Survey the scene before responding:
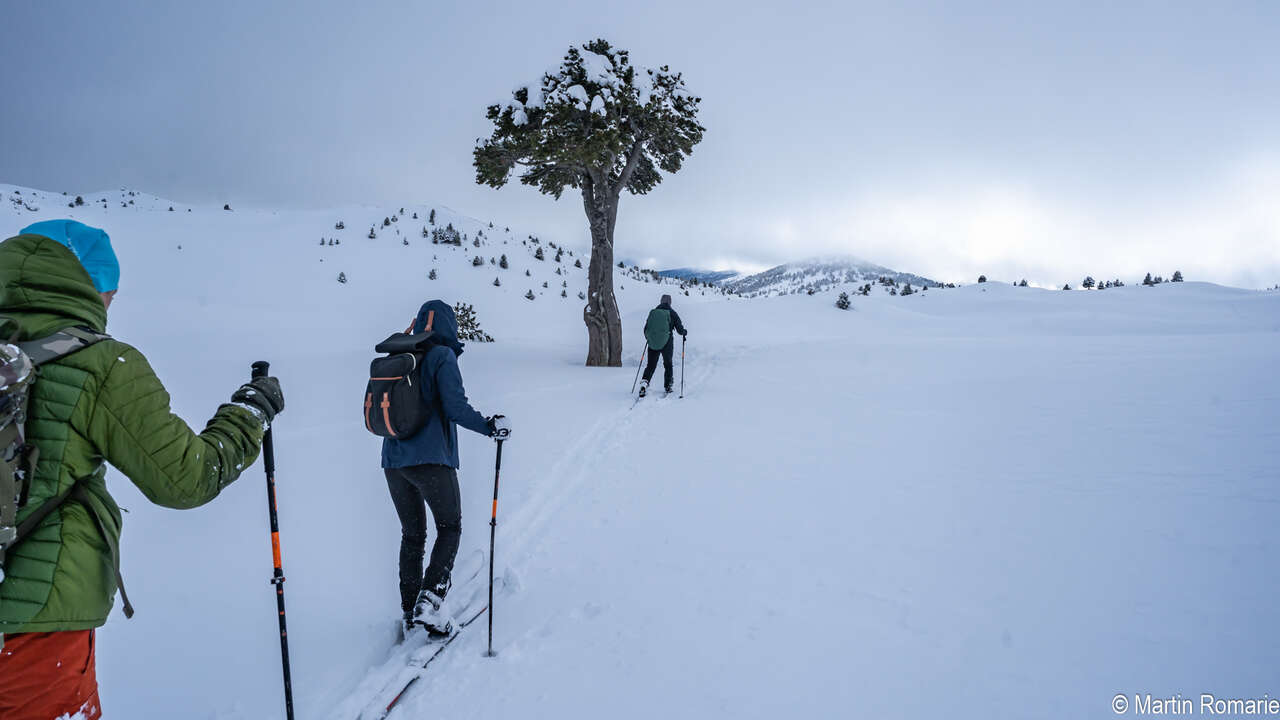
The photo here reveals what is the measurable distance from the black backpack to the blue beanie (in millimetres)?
1380

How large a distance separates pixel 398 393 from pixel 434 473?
22.2 inches

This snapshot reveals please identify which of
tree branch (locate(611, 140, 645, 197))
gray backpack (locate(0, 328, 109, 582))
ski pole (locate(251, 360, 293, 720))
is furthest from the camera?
tree branch (locate(611, 140, 645, 197))

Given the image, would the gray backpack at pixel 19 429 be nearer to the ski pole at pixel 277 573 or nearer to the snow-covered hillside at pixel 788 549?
the ski pole at pixel 277 573

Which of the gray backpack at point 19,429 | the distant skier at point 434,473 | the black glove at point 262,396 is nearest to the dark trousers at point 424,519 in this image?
the distant skier at point 434,473

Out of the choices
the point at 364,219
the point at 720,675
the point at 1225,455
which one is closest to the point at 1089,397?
the point at 1225,455

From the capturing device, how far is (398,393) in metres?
3.26

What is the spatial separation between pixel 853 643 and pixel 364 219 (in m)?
33.5

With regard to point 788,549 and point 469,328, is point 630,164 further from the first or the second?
point 788,549

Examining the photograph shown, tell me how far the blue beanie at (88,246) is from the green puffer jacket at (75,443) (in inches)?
2.7

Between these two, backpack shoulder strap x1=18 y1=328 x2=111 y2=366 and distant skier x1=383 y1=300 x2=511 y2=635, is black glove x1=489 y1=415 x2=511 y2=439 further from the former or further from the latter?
backpack shoulder strap x1=18 y1=328 x2=111 y2=366

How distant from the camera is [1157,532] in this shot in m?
3.74

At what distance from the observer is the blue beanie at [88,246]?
5.87ft

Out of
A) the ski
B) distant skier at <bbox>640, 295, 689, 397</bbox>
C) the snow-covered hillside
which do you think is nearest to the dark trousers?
the ski

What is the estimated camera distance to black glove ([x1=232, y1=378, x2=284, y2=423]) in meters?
2.27
